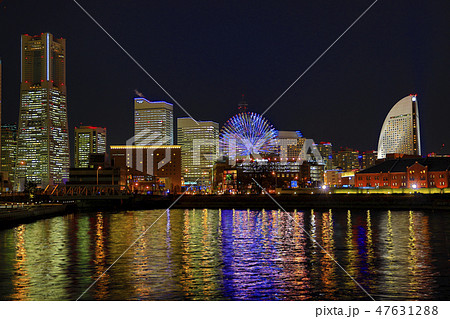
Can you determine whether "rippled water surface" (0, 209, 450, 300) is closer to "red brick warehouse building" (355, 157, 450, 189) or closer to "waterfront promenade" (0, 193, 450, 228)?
"waterfront promenade" (0, 193, 450, 228)

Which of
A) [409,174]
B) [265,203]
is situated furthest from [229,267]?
[409,174]

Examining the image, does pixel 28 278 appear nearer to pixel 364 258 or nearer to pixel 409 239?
pixel 364 258

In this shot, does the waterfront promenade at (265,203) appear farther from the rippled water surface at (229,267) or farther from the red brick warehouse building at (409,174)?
the rippled water surface at (229,267)

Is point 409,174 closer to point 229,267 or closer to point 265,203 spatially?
point 265,203

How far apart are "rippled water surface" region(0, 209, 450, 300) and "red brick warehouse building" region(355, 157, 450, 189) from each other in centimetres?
10115

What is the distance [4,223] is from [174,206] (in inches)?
2722

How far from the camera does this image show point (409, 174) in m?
149

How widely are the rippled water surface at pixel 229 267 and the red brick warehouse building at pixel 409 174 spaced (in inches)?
3982

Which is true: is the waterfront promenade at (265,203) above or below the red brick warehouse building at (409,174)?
below

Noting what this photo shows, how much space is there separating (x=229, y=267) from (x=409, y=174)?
131m

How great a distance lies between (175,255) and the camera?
35.3 metres

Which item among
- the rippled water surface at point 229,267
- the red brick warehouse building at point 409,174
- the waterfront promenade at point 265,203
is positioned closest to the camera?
the rippled water surface at point 229,267

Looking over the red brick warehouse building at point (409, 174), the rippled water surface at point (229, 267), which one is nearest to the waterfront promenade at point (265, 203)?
the red brick warehouse building at point (409, 174)

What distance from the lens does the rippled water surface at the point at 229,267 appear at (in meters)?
23.1
